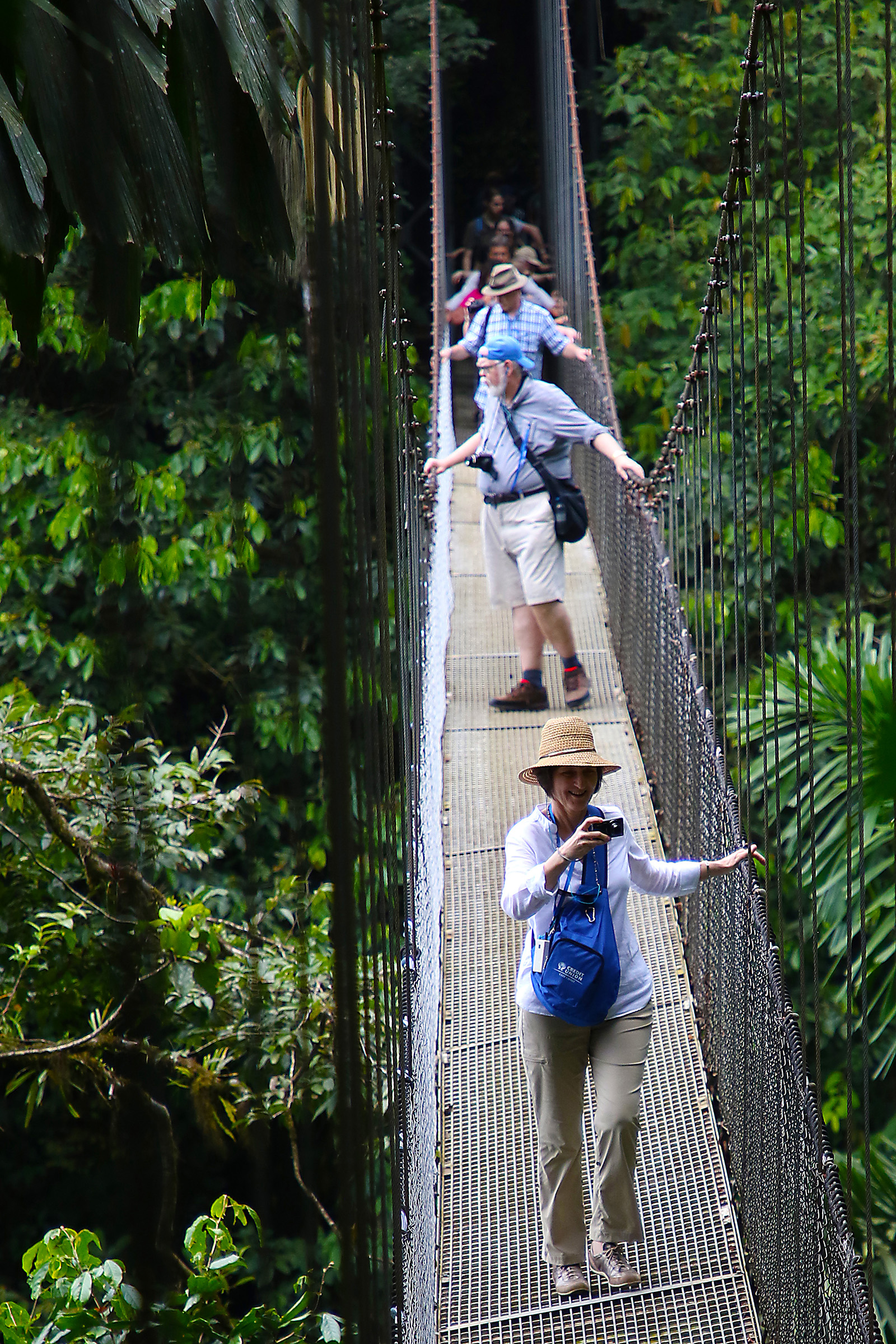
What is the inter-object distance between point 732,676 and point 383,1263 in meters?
5.24

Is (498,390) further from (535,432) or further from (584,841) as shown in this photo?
(584,841)

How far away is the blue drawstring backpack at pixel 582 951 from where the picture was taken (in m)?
2.05

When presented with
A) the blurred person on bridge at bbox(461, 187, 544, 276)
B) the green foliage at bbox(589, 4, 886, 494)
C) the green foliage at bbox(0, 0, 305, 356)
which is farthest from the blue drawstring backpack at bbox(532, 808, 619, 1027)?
the blurred person on bridge at bbox(461, 187, 544, 276)

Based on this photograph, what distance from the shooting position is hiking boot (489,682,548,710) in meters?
4.13

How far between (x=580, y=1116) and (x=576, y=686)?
211cm

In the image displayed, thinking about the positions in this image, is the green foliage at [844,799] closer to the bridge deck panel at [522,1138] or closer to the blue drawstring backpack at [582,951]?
the bridge deck panel at [522,1138]

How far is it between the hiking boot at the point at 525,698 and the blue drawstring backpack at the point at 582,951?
2061 mm

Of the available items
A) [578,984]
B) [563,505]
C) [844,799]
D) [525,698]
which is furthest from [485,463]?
[578,984]

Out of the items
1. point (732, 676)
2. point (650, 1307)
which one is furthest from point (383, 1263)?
point (732, 676)

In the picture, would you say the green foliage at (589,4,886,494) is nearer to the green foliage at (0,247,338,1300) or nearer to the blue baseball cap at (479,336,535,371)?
the green foliage at (0,247,338,1300)

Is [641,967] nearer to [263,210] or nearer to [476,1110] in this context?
[476,1110]

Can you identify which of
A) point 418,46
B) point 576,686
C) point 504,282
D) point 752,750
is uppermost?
point 418,46

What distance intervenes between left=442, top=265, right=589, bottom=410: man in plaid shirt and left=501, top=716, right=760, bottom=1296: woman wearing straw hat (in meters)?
1.84

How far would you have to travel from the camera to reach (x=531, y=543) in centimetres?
368
